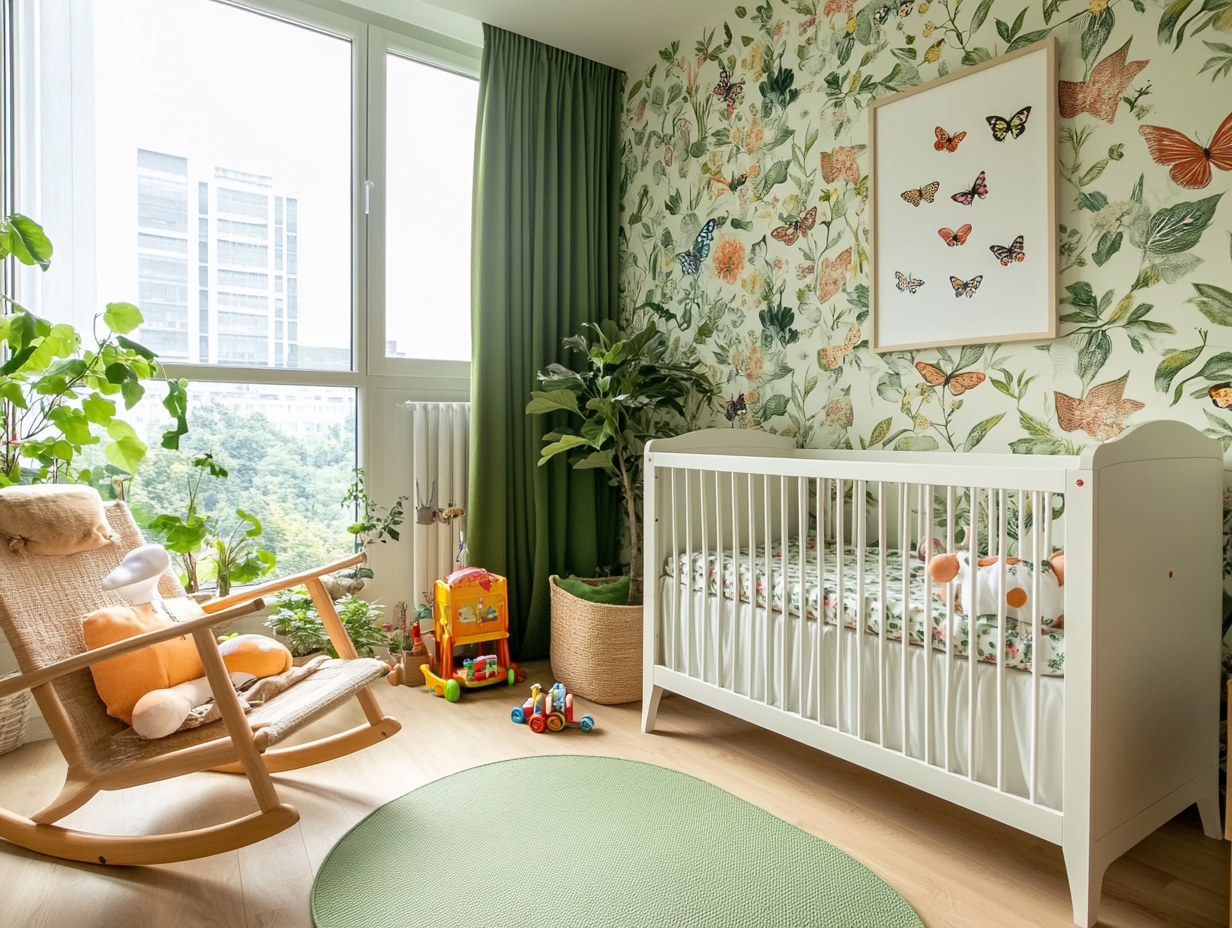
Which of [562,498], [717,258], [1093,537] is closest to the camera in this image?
[1093,537]

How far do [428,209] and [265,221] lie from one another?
1.99 ft

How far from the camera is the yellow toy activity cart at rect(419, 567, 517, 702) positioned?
8.57 ft

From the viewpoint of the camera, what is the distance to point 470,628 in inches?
104

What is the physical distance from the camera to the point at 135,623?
5.76 feet

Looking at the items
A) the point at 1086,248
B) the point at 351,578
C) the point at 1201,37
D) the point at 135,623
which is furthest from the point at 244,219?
the point at 1201,37

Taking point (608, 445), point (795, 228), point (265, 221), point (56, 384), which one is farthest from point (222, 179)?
point (795, 228)

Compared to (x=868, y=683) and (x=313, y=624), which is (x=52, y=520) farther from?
(x=868, y=683)

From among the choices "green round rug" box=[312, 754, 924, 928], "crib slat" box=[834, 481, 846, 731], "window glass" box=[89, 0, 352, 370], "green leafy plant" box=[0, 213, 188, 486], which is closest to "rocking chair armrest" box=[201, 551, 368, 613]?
"green leafy plant" box=[0, 213, 188, 486]

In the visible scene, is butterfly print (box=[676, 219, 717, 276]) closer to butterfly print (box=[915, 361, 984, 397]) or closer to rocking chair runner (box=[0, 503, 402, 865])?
butterfly print (box=[915, 361, 984, 397])

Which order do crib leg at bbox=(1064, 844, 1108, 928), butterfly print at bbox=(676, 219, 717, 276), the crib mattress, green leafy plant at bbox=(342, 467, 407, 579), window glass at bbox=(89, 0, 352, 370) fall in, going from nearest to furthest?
crib leg at bbox=(1064, 844, 1108, 928) < the crib mattress < window glass at bbox=(89, 0, 352, 370) < green leafy plant at bbox=(342, 467, 407, 579) < butterfly print at bbox=(676, 219, 717, 276)

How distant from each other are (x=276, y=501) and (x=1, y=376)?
36.7 inches

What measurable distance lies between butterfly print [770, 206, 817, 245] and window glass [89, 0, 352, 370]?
155cm

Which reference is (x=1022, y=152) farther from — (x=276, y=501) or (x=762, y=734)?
(x=276, y=501)

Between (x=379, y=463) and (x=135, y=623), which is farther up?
(x=379, y=463)
